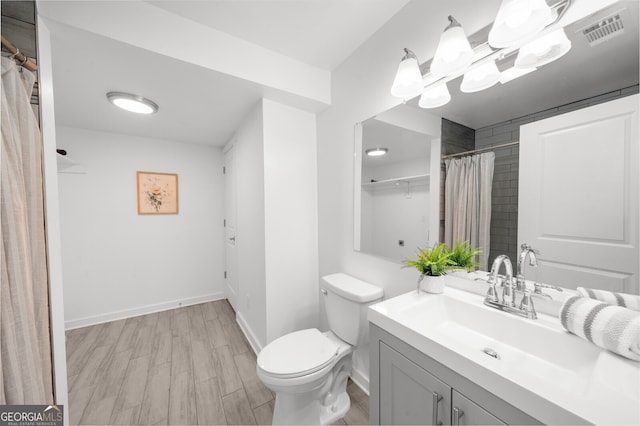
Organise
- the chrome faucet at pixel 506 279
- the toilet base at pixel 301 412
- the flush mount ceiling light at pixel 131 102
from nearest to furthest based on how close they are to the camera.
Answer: the chrome faucet at pixel 506 279, the toilet base at pixel 301 412, the flush mount ceiling light at pixel 131 102

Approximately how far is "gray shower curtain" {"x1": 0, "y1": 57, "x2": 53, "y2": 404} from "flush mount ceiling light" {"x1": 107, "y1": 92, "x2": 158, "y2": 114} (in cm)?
87

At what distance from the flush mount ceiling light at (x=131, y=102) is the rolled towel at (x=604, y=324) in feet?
9.21

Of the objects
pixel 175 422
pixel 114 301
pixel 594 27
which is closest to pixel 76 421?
pixel 175 422

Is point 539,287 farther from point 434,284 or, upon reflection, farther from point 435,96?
point 435,96

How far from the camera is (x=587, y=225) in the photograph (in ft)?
2.69

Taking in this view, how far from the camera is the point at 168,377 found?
1764 millimetres

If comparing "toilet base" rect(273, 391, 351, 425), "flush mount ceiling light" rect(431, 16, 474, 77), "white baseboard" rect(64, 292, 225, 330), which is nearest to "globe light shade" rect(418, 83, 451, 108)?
"flush mount ceiling light" rect(431, 16, 474, 77)

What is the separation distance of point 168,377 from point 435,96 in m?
2.66

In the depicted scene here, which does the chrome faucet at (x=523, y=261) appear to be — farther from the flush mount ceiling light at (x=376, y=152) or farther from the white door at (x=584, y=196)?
the flush mount ceiling light at (x=376, y=152)

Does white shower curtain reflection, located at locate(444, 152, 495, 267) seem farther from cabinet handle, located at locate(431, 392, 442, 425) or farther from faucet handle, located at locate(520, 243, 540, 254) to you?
cabinet handle, located at locate(431, 392, 442, 425)

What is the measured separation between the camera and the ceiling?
2.69ft

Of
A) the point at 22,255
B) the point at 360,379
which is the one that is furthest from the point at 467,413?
the point at 22,255

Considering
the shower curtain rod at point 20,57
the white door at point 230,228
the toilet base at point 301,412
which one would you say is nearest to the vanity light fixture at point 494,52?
the shower curtain rod at point 20,57

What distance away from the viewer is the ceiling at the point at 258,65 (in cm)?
82
